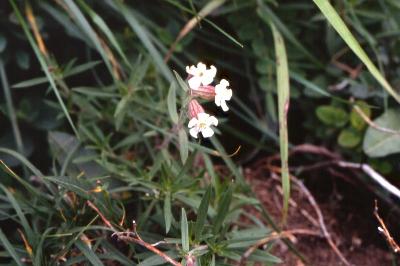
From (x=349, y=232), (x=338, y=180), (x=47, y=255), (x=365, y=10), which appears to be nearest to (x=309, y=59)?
(x=365, y=10)

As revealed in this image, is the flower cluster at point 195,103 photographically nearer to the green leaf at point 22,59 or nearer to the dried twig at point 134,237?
the dried twig at point 134,237

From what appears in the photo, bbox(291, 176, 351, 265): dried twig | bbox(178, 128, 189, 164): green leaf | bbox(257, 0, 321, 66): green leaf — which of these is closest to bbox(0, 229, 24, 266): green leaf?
bbox(178, 128, 189, 164): green leaf

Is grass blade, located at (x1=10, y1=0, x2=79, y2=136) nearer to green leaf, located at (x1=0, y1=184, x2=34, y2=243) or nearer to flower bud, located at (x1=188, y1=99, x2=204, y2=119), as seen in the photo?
green leaf, located at (x1=0, y1=184, x2=34, y2=243)

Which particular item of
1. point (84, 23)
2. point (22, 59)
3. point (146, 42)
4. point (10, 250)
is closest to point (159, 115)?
point (146, 42)

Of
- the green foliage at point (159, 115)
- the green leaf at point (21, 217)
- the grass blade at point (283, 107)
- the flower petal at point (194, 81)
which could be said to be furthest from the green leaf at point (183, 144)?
the green leaf at point (21, 217)

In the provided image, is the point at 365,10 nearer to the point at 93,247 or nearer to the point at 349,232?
the point at 349,232
